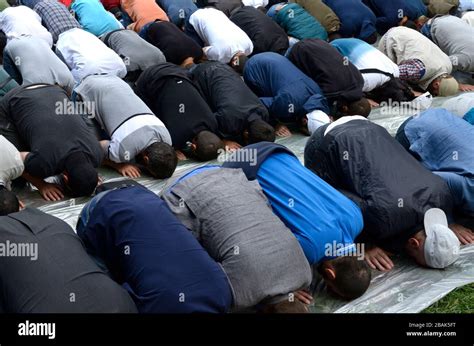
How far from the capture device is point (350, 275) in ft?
10.3

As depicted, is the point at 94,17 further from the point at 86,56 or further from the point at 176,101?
the point at 176,101

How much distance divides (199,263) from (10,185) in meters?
1.38

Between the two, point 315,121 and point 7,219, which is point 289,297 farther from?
point 315,121

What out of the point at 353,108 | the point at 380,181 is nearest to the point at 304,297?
the point at 380,181

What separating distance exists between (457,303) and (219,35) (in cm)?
280

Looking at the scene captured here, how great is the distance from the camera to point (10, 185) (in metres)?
3.68

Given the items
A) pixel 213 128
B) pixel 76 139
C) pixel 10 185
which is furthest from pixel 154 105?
pixel 10 185

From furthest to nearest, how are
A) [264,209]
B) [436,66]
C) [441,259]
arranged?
[436,66] < [441,259] < [264,209]

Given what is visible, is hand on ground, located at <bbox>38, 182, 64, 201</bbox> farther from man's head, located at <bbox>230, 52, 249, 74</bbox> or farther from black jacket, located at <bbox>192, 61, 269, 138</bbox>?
man's head, located at <bbox>230, 52, 249, 74</bbox>

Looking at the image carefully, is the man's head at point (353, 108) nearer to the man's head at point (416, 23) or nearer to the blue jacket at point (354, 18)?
the blue jacket at point (354, 18)

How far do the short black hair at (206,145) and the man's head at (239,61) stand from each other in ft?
3.55

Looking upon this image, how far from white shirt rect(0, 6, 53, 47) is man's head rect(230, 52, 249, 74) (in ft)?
4.13

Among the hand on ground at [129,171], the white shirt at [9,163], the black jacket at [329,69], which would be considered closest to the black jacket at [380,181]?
the hand on ground at [129,171]

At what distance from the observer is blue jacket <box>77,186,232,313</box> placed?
2654 millimetres
